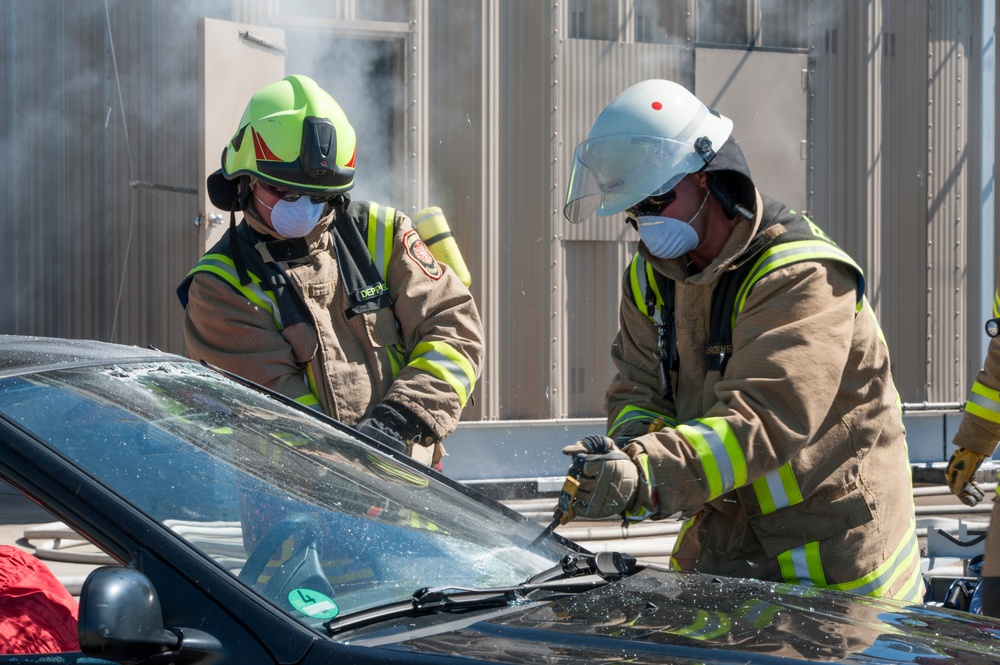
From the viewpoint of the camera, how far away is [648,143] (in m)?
3.06

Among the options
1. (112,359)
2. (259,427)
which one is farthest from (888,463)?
(112,359)

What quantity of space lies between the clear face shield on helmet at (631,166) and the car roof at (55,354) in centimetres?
117

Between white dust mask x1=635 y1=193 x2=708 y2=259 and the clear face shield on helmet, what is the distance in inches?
2.6

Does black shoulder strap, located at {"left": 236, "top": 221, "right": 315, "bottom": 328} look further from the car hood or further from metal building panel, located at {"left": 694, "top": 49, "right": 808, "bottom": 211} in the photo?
metal building panel, located at {"left": 694, "top": 49, "right": 808, "bottom": 211}

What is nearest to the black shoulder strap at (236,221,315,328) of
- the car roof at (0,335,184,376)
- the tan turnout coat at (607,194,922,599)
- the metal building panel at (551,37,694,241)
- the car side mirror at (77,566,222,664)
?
the car roof at (0,335,184,376)

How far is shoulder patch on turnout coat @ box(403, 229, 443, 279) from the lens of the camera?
3.78 m

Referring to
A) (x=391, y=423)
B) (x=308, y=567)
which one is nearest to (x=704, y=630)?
(x=308, y=567)

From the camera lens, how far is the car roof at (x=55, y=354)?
2.23m

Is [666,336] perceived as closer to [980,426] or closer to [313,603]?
[313,603]

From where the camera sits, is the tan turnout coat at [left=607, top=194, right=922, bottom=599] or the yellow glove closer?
the tan turnout coat at [left=607, top=194, right=922, bottom=599]

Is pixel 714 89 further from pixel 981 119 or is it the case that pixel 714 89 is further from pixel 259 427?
pixel 259 427

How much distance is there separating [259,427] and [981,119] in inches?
304

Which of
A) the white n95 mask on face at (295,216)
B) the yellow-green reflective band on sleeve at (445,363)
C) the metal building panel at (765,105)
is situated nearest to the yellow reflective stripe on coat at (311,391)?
the yellow-green reflective band on sleeve at (445,363)

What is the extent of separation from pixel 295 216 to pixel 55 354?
1.35 metres
